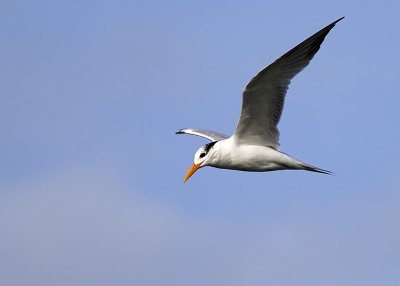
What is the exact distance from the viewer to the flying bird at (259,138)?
13789 mm

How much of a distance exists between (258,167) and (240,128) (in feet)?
2.58

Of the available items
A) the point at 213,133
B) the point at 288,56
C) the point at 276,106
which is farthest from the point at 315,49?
the point at 213,133

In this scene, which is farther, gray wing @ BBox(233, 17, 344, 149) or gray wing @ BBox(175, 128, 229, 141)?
gray wing @ BBox(175, 128, 229, 141)

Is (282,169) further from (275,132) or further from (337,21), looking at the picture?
(337,21)

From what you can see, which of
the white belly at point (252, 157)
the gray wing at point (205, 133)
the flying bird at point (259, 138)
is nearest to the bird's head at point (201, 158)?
the flying bird at point (259, 138)

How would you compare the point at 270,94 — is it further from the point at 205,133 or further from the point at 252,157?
the point at 205,133

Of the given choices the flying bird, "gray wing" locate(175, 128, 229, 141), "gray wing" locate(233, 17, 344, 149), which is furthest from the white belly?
"gray wing" locate(175, 128, 229, 141)

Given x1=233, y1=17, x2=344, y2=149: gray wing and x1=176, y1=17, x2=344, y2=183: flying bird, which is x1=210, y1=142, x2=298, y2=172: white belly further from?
x1=233, y1=17, x2=344, y2=149: gray wing

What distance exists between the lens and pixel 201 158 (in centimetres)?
1501

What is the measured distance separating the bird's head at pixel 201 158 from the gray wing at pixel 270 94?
521 millimetres

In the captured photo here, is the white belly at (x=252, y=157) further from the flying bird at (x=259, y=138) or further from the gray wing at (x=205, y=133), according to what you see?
the gray wing at (x=205, y=133)

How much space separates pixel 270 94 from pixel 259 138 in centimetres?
108

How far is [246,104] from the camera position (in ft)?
46.1

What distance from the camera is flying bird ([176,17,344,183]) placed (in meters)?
13.8
